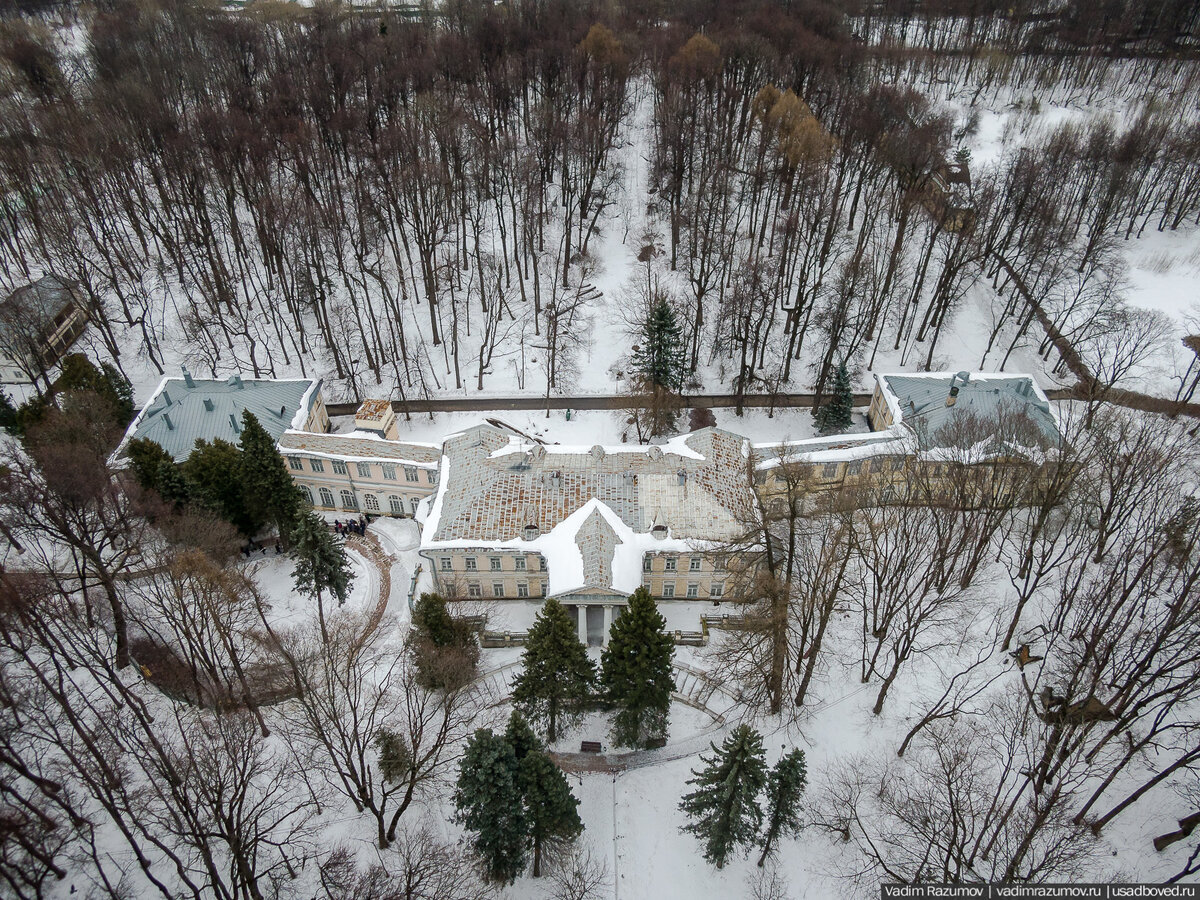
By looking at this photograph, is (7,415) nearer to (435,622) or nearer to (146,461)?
(146,461)

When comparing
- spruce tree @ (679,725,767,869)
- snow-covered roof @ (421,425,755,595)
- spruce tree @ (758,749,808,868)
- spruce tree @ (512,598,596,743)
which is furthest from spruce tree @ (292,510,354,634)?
spruce tree @ (758,749,808,868)

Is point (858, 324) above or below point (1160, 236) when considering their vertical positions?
below

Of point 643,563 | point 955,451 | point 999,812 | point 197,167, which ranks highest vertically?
point 197,167

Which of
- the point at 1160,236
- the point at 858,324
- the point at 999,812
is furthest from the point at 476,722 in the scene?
the point at 1160,236

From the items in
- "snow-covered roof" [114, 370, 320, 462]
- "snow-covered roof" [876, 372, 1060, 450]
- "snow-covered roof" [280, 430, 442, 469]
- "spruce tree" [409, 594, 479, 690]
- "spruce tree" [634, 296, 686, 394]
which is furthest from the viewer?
"spruce tree" [634, 296, 686, 394]

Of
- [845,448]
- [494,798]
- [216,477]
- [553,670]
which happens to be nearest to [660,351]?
[845,448]

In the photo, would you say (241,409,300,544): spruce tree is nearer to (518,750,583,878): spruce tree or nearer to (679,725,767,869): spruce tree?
(518,750,583,878): spruce tree

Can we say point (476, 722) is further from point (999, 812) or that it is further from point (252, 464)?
point (999, 812)
